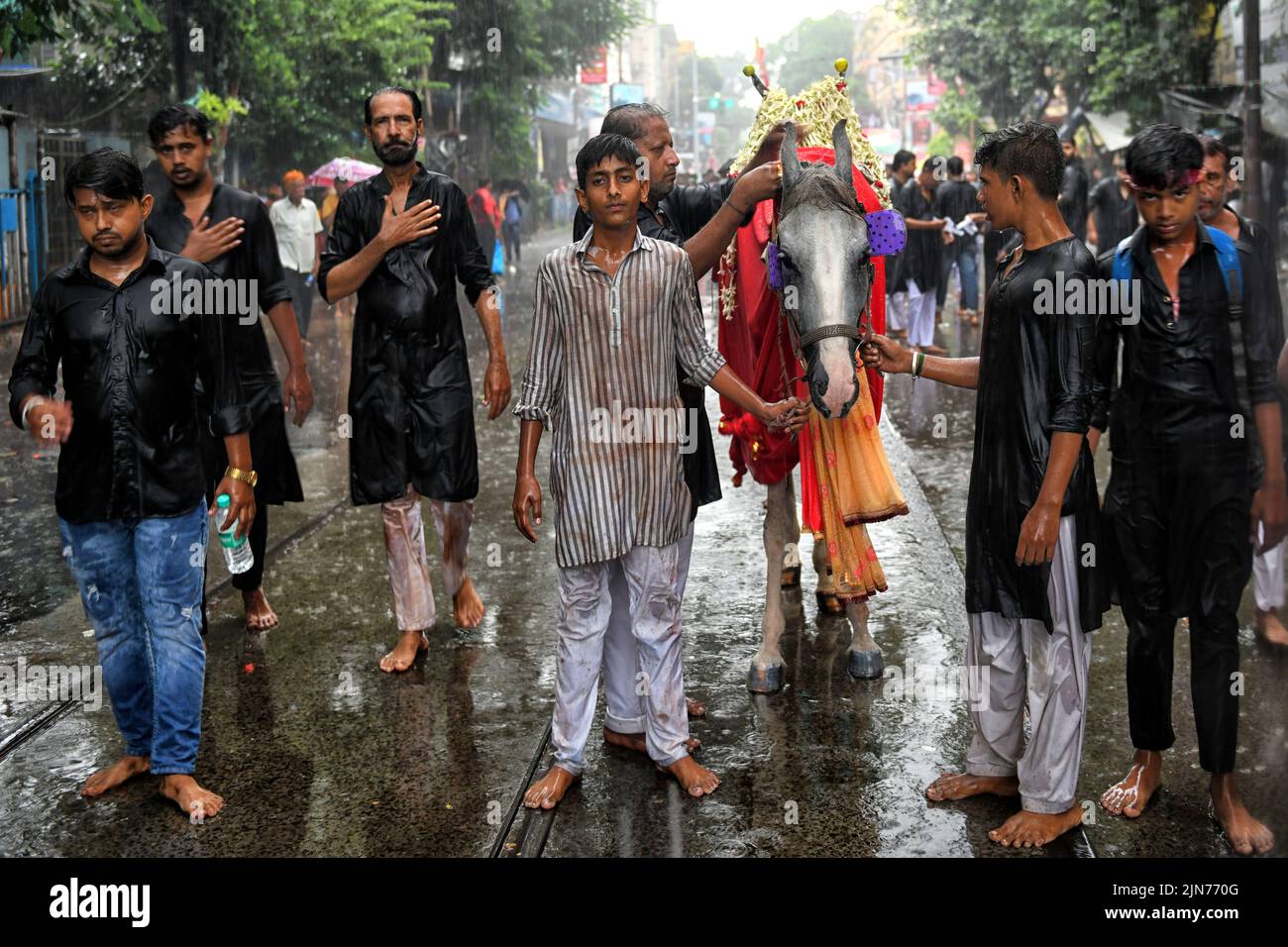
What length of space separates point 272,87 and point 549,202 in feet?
106

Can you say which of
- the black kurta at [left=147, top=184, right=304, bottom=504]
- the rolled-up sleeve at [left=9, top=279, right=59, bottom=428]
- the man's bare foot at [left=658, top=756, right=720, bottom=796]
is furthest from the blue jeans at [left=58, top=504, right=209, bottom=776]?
the man's bare foot at [left=658, top=756, right=720, bottom=796]

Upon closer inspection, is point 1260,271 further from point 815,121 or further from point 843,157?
point 815,121

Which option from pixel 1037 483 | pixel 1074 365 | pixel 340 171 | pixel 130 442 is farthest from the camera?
pixel 340 171

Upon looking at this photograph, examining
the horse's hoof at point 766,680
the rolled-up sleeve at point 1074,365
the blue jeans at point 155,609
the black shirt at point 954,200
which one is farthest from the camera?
the black shirt at point 954,200

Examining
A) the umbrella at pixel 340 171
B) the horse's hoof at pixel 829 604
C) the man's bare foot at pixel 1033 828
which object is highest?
the umbrella at pixel 340 171

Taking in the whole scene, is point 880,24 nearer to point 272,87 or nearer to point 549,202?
point 549,202

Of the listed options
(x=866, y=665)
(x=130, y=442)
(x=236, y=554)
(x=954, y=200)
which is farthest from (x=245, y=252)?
(x=954, y=200)

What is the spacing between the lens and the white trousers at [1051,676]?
397 cm

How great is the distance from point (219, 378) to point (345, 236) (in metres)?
1.34

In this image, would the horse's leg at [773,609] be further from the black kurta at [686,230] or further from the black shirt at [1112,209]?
the black shirt at [1112,209]

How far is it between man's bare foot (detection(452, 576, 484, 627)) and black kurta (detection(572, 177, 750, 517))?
1537mm

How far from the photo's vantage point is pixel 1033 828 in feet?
13.0

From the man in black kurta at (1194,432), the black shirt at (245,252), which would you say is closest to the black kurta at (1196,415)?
the man in black kurta at (1194,432)

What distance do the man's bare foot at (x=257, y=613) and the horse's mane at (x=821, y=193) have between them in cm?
289
